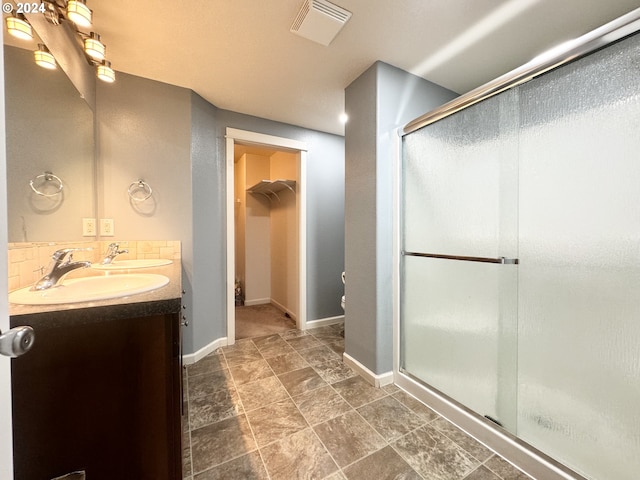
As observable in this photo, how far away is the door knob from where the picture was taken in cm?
44

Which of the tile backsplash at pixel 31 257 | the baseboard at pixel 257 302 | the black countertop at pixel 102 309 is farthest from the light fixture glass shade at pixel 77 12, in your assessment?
the baseboard at pixel 257 302

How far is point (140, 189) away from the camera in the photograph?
1.96m

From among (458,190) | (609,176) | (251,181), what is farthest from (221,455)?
(251,181)

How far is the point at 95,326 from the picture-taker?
79 cm

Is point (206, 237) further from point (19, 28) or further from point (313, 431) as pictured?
point (313, 431)

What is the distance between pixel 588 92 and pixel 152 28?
2250 millimetres

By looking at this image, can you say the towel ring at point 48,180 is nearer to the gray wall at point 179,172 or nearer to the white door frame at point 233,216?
the gray wall at point 179,172

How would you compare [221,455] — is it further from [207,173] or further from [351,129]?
[351,129]

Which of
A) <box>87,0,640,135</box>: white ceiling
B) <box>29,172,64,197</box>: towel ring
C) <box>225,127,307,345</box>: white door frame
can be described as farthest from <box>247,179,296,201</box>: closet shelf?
<box>29,172,64,197</box>: towel ring

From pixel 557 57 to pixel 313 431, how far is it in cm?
214

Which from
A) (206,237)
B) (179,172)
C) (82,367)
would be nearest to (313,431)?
(82,367)

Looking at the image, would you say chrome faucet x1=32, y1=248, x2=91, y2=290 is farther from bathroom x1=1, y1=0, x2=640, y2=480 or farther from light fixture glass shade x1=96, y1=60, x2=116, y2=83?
light fixture glass shade x1=96, y1=60, x2=116, y2=83

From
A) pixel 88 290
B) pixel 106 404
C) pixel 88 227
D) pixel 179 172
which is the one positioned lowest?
pixel 106 404

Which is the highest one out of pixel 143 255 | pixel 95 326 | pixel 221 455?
pixel 143 255
